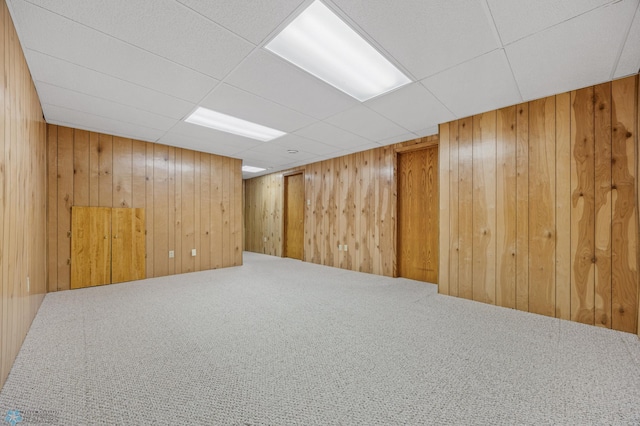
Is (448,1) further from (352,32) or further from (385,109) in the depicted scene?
(385,109)

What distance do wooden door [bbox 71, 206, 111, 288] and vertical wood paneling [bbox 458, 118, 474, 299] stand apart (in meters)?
5.11

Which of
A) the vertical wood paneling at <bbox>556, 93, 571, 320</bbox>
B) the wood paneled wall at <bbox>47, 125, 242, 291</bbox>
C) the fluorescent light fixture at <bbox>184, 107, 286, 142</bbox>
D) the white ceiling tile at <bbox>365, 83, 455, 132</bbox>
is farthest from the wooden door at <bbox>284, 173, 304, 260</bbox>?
the vertical wood paneling at <bbox>556, 93, 571, 320</bbox>

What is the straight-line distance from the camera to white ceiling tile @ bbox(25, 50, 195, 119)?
2.12 meters

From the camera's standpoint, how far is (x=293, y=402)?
4.48ft

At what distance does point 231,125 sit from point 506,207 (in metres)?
3.68

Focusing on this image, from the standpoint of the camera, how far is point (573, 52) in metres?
1.94

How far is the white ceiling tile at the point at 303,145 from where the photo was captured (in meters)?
4.06

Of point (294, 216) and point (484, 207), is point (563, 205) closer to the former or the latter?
point (484, 207)

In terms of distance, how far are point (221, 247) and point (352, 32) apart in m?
4.56

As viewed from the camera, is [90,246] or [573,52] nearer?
[573,52]

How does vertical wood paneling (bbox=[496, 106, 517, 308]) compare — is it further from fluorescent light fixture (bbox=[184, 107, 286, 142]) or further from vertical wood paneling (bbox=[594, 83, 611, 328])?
fluorescent light fixture (bbox=[184, 107, 286, 142])

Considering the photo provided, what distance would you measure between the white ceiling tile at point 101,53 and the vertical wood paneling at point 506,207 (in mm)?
3208

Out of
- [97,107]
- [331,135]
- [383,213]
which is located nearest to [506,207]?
[383,213]

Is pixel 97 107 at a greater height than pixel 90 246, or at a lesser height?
greater
